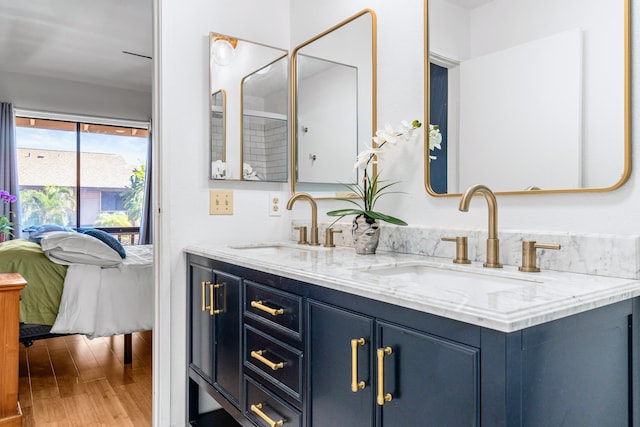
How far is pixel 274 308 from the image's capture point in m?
1.38

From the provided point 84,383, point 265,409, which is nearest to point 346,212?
point 265,409

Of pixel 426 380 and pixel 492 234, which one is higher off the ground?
pixel 492 234

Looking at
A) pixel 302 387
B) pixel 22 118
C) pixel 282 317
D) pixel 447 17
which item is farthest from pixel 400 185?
pixel 22 118

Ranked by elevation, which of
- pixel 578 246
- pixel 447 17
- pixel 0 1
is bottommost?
pixel 578 246

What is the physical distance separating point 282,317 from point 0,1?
3.54 meters

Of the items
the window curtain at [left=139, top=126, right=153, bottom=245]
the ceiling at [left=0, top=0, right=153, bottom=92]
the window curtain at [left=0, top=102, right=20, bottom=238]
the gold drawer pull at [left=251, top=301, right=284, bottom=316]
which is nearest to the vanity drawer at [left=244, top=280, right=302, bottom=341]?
the gold drawer pull at [left=251, top=301, right=284, bottom=316]

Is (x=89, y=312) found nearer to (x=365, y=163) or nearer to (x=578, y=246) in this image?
(x=365, y=163)

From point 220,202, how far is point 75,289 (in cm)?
130

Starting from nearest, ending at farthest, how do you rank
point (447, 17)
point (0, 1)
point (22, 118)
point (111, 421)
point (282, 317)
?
1. point (282, 317)
2. point (447, 17)
3. point (111, 421)
4. point (0, 1)
5. point (22, 118)

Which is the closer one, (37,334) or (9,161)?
(37,334)

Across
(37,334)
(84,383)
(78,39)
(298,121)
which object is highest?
(78,39)

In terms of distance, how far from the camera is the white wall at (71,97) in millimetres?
5109

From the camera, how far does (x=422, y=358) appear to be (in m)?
0.91

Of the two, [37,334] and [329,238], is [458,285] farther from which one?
[37,334]
